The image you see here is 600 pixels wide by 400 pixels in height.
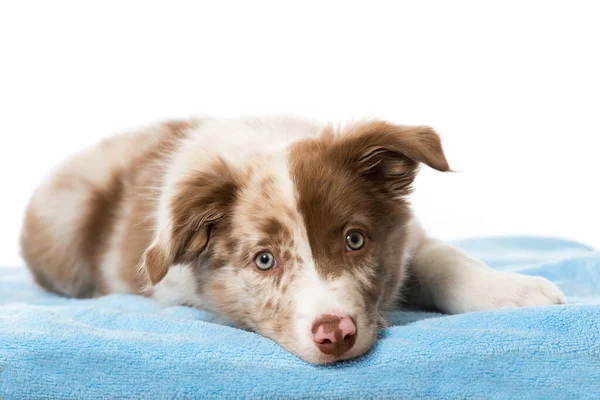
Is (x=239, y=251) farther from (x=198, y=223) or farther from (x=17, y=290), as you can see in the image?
(x=17, y=290)

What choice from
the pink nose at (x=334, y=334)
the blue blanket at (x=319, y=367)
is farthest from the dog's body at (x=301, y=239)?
the blue blanket at (x=319, y=367)

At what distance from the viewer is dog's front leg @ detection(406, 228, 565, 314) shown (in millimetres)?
3057

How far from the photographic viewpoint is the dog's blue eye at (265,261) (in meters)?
2.89

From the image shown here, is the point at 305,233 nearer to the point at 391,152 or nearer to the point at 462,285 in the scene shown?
the point at 391,152

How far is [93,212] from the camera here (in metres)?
4.31

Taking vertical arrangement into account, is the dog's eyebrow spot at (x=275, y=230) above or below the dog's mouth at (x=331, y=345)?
above

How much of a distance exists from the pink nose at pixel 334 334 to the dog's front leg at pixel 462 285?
85cm

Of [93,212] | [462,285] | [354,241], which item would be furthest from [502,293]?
[93,212]

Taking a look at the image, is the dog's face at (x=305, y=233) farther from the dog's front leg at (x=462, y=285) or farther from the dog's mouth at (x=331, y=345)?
the dog's front leg at (x=462, y=285)

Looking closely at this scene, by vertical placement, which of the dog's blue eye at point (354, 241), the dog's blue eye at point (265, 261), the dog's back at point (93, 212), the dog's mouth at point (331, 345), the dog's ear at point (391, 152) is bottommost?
the dog's back at point (93, 212)

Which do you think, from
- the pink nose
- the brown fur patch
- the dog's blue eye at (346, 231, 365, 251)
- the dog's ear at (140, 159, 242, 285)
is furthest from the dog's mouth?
the dog's ear at (140, 159, 242, 285)

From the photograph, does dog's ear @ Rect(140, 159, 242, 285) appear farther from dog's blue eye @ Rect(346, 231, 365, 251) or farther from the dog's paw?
the dog's paw

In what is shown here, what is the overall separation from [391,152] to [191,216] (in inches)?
34.3

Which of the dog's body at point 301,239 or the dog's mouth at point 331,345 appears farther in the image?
the dog's body at point 301,239
